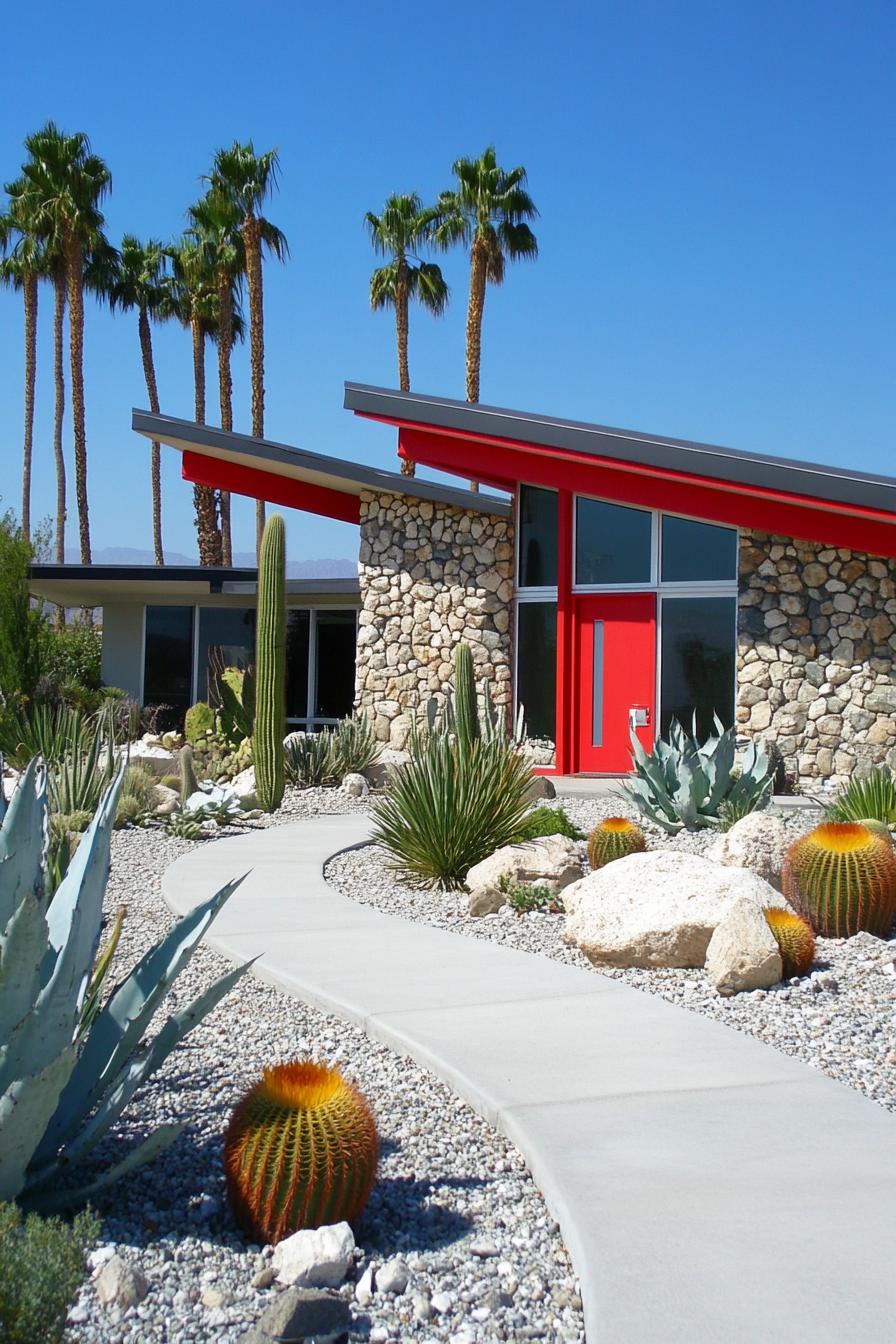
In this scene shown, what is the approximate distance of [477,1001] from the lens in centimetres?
586

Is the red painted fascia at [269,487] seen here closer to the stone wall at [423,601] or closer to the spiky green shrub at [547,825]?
the stone wall at [423,601]

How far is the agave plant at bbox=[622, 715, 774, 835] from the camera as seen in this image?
34.5 ft

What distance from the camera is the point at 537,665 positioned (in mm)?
17453

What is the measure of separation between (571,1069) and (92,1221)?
236 centimetres

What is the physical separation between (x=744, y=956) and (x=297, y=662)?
18.9 metres

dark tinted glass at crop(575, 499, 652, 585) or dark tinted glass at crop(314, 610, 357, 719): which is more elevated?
dark tinted glass at crop(575, 499, 652, 585)

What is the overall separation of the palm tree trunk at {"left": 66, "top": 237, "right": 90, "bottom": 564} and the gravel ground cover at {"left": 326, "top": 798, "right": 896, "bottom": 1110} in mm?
33469

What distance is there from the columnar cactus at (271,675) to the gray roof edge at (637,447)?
11.6 ft

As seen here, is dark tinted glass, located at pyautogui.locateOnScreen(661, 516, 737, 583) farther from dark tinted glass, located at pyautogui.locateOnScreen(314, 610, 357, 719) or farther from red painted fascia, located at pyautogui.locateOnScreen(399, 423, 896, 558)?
dark tinted glass, located at pyautogui.locateOnScreen(314, 610, 357, 719)

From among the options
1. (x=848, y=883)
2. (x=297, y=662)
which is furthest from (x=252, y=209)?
(x=848, y=883)

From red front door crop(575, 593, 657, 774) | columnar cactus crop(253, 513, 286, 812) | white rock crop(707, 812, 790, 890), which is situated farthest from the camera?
red front door crop(575, 593, 657, 774)

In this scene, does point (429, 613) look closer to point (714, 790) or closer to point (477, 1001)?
point (714, 790)

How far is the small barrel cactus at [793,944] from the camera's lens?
20.7 ft

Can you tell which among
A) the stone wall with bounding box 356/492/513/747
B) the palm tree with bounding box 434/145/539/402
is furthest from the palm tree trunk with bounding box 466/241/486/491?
the stone wall with bounding box 356/492/513/747
